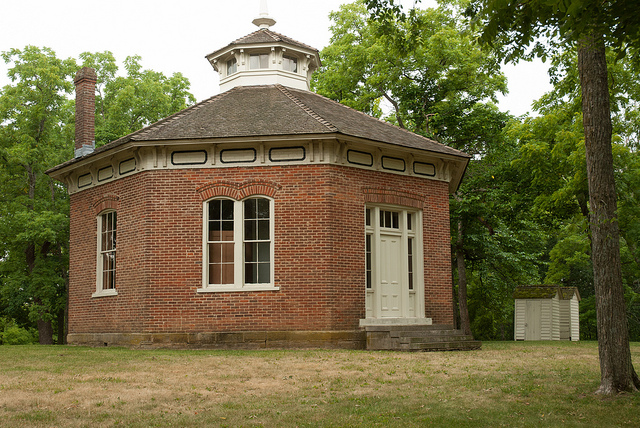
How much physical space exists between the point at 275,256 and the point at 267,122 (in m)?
3.29

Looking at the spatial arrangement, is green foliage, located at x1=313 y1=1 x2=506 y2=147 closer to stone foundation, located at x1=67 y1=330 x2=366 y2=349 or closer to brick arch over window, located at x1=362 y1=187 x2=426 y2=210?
brick arch over window, located at x1=362 y1=187 x2=426 y2=210

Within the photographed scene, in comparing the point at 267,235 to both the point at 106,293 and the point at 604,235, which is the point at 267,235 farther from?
the point at 604,235

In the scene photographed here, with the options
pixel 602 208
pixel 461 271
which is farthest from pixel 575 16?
pixel 461 271

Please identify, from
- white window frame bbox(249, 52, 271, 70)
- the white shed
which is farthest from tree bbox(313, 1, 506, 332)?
white window frame bbox(249, 52, 271, 70)

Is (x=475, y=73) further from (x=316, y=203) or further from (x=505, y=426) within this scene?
(x=505, y=426)

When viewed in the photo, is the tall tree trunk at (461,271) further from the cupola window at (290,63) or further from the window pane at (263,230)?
the window pane at (263,230)

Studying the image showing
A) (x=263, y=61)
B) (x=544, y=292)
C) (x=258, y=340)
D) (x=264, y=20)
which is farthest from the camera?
(x=544, y=292)

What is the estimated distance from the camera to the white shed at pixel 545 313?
26469mm

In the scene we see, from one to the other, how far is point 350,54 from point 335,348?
1727 centimetres

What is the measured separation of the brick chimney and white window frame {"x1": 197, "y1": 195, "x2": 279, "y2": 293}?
619cm

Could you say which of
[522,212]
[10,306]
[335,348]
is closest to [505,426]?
[335,348]

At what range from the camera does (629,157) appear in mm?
20953

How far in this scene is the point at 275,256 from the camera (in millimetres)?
15586

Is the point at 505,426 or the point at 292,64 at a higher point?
the point at 292,64
